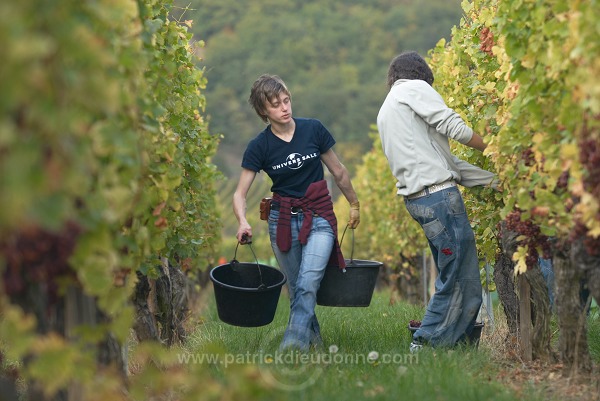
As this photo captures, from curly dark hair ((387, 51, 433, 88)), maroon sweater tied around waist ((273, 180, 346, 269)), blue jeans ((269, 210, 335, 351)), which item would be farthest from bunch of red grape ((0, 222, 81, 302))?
curly dark hair ((387, 51, 433, 88))

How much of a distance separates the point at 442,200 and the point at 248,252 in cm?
2317

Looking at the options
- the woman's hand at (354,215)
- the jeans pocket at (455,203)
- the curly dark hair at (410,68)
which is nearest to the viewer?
the jeans pocket at (455,203)

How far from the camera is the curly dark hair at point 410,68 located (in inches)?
245

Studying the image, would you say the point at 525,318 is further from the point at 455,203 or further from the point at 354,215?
the point at 354,215

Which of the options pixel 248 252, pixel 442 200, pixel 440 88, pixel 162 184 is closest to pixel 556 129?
pixel 442 200

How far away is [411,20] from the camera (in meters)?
81.3

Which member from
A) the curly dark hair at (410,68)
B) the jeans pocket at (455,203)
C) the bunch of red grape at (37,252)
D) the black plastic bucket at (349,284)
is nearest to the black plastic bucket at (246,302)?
the black plastic bucket at (349,284)

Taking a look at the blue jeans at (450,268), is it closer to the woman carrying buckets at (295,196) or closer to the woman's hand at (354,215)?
the woman's hand at (354,215)

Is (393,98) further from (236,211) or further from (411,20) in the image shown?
(411,20)

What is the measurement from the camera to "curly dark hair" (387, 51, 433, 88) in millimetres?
6227

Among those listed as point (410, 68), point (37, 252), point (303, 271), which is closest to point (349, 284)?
point (303, 271)

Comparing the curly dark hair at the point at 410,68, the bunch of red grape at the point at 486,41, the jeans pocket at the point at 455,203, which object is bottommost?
the jeans pocket at the point at 455,203

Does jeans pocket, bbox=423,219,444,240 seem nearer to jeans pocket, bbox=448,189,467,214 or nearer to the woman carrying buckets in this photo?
jeans pocket, bbox=448,189,467,214

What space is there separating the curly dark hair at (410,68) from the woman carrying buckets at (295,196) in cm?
65
